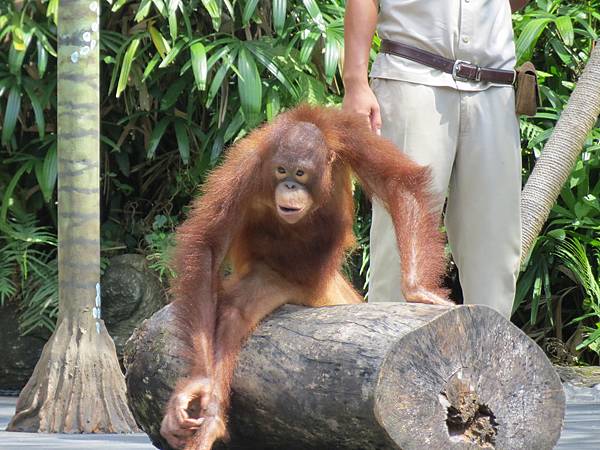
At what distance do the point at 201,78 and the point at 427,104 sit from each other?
2.06 m

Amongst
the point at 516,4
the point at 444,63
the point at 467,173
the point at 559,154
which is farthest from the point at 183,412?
the point at 559,154

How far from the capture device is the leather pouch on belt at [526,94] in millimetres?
3424

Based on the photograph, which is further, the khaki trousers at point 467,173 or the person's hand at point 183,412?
the khaki trousers at point 467,173

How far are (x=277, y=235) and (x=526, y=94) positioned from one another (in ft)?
2.95

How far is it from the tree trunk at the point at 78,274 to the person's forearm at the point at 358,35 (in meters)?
1.12

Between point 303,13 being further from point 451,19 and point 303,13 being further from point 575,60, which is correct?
point 451,19

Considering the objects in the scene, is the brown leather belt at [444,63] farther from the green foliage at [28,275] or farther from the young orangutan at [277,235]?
the green foliage at [28,275]

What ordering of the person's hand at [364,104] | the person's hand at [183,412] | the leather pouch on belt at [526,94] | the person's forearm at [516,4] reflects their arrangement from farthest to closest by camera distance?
the person's forearm at [516,4], the leather pouch on belt at [526,94], the person's hand at [364,104], the person's hand at [183,412]

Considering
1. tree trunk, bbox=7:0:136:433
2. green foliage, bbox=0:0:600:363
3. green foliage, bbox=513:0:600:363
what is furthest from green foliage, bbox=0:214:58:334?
green foliage, bbox=513:0:600:363

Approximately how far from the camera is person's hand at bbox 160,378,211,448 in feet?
8.90

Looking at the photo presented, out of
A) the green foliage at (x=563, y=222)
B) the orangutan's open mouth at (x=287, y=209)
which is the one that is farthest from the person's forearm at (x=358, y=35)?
the green foliage at (x=563, y=222)

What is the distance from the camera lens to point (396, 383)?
8.39 feet

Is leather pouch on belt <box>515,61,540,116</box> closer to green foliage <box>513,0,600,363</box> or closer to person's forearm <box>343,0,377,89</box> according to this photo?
person's forearm <box>343,0,377,89</box>

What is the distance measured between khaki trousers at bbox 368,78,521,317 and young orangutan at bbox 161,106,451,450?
239 mm
